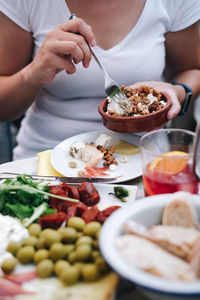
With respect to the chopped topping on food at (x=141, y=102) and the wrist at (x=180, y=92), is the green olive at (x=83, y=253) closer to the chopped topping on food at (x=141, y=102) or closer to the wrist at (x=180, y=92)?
the chopped topping on food at (x=141, y=102)

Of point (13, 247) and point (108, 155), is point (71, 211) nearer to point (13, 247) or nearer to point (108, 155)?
point (13, 247)

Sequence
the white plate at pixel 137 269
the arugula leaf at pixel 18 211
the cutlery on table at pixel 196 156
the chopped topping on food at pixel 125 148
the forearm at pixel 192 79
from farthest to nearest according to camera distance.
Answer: the forearm at pixel 192 79
the chopped topping on food at pixel 125 148
the arugula leaf at pixel 18 211
the cutlery on table at pixel 196 156
the white plate at pixel 137 269

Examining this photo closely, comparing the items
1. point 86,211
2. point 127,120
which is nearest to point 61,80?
point 127,120

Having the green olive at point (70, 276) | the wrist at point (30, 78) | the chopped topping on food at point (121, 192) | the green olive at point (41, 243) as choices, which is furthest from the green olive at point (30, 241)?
the wrist at point (30, 78)

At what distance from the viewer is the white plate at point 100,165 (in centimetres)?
104

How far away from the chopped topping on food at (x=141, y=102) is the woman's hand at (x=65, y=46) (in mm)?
163

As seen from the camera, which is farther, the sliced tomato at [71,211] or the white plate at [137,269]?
the sliced tomato at [71,211]

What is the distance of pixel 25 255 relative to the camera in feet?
2.24

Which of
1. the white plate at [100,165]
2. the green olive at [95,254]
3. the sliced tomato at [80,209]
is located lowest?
the white plate at [100,165]

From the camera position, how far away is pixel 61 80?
53.1 inches

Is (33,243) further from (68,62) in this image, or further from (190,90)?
(190,90)

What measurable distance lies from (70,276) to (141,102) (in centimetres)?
65

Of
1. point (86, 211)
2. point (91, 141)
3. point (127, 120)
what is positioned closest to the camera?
point (86, 211)

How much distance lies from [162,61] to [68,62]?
1.47 feet
